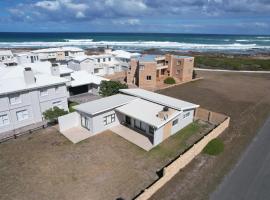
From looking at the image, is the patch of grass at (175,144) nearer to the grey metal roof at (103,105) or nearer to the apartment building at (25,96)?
the grey metal roof at (103,105)

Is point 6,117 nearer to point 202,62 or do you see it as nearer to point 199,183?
point 199,183

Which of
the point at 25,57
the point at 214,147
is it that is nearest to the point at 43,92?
the point at 214,147

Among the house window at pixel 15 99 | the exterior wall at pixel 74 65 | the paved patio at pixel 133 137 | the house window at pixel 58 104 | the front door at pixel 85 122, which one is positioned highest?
the exterior wall at pixel 74 65

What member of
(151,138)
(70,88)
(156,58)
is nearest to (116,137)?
(151,138)

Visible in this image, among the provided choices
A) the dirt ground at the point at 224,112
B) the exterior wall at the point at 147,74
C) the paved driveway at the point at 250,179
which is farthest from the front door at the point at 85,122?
the exterior wall at the point at 147,74

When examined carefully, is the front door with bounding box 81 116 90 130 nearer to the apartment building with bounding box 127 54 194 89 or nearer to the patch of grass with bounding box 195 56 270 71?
the apartment building with bounding box 127 54 194 89

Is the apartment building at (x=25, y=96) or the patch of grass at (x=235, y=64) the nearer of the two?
the apartment building at (x=25, y=96)

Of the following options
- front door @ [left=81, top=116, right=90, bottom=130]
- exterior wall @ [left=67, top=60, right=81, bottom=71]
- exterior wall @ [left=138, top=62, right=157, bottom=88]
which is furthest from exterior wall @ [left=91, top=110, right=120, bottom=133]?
exterior wall @ [left=67, top=60, right=81, bottom=71]

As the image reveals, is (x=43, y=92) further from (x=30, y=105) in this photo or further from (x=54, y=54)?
(x=54, y=54)
